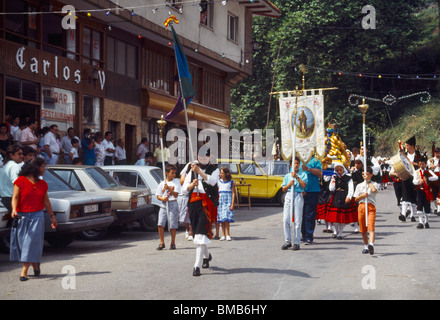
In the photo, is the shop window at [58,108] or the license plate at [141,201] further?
the shop window at [58,108]

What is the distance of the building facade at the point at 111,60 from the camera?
62.4 ft

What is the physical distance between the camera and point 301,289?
7988mm

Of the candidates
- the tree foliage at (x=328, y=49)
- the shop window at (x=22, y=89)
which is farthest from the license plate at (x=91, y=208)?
the tree foliage at (x=328, y=49)


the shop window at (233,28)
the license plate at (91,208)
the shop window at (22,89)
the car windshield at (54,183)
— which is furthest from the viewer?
the shop window at (233,28)

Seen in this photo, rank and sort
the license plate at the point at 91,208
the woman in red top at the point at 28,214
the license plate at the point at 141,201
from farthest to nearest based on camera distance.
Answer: the license plate at the point at 141,201 → the license plate at the point at 91,208 → the woman in red top at the point at 28,214

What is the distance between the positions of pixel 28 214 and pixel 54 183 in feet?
11.5

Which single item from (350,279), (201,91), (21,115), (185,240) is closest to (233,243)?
(185,240)

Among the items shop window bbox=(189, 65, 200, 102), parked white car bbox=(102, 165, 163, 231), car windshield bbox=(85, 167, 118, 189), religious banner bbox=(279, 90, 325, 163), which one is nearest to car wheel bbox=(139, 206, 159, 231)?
parked white car bbox=(102, 165, 163, 231)

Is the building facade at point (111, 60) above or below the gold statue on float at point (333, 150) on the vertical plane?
above

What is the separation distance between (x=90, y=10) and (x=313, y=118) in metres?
8.79

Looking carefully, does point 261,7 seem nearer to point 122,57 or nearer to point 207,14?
point 207,14

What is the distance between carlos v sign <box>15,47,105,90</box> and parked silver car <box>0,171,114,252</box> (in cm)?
669

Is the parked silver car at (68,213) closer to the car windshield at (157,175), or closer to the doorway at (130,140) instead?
the car windshield at (157,175)

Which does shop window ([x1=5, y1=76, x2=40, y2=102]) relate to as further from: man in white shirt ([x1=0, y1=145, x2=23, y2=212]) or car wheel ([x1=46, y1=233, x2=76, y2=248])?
man in white shirt ([x1=0, y1=145, x2=23, y2=212])
